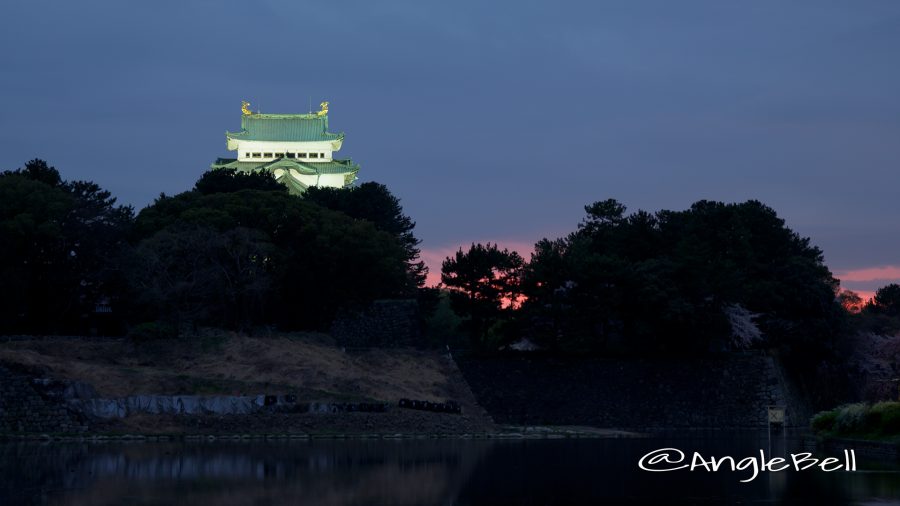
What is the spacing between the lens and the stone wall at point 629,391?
58.7 metres

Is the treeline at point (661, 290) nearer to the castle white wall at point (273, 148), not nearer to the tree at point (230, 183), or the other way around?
the tree at point (230, 183)

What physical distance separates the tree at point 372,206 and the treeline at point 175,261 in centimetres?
1274

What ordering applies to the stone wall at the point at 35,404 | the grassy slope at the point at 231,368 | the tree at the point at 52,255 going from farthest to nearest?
the tree at the point at 52,255 → the grassy slope at the point at 231,368 → the stone wall at the point at 35,404

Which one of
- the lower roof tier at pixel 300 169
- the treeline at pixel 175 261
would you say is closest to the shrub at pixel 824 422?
the treeline at pixel 175 261

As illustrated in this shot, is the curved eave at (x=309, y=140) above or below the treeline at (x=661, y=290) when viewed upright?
above

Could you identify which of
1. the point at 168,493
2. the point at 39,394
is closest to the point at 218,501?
the point at 168,493

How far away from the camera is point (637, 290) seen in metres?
60.9

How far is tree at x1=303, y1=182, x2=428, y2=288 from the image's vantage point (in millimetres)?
80938

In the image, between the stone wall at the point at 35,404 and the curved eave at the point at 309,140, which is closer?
the stone wall at the point at 35,404

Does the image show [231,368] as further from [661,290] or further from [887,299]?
[887,299]

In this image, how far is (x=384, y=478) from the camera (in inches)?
1131

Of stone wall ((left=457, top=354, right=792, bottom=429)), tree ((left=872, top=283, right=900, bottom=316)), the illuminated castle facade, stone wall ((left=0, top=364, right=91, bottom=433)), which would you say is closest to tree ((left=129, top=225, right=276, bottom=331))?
stone wall ((left=457, top=354, right=792, bottom=429))

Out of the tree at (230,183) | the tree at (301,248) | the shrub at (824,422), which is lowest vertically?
the shrub at (824,422)

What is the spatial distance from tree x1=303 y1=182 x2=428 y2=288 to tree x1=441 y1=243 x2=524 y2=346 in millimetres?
12008
